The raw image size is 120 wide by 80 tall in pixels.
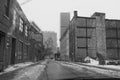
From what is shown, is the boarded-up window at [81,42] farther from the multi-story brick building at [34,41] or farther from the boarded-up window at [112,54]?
the multi-story brick building at [34,41]

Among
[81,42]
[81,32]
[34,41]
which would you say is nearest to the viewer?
[81,42]

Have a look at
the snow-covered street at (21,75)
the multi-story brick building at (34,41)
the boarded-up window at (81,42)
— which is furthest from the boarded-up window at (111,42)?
the snow-covered street at (21,75)

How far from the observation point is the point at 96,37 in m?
66.6

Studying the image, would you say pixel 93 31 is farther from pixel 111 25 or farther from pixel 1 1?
pixel 1 1

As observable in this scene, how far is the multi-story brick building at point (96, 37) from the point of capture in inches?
2530

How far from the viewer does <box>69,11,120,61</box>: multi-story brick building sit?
6425cm

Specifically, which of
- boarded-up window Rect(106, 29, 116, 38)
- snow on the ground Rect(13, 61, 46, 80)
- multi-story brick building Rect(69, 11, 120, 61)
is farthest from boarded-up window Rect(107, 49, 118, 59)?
snow on the ground Rect(13, 61, 46, 80)

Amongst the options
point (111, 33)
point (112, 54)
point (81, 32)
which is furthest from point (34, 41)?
point (112, 54)

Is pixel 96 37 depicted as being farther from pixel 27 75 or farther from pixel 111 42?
pixel 27 75

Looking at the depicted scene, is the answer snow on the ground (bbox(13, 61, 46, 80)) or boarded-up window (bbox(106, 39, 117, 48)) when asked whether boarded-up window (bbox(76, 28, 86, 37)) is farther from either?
snow on the ground (bbox(13, 61, 46, 80))

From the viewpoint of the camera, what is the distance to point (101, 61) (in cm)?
3784

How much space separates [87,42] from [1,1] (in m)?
48.8

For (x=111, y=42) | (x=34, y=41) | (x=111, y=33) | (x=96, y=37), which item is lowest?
(x=111, y=42)

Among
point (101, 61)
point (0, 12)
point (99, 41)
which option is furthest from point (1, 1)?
point (99, 41)
